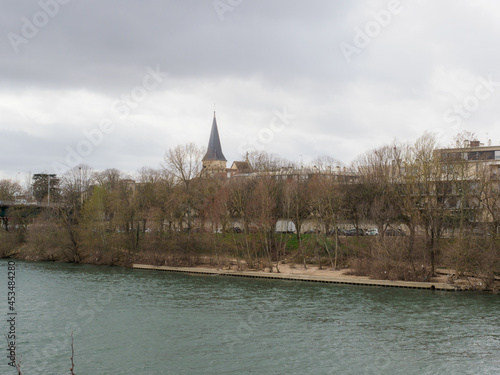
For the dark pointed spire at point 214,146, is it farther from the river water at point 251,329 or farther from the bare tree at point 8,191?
the river water at point 251,329

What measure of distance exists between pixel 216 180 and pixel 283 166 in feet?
49.3

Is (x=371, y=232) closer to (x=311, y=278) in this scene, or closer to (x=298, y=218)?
(x=298, y=218)

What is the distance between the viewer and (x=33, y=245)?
63062 millimetres

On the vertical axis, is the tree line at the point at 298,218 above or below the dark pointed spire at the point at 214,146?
below

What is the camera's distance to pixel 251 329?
1069 inches

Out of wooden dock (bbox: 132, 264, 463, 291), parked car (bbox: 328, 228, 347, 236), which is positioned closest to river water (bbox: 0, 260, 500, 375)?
wooden dock (bbox: 132, 264, 463, 291)

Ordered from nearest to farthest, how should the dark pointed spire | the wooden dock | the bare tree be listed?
the wooden dock → the bare tree → the dark pointed spire

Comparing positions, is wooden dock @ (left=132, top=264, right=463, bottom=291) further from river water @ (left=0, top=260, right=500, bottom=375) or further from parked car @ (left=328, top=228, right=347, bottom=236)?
parked car @ (left=328, top=228, right=347, bottom=236)

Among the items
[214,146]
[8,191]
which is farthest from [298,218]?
[8,191]

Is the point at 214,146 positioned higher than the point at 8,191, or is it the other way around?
the point at 214,146

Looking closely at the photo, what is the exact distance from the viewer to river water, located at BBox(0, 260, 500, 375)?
21.3 m

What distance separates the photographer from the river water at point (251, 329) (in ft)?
70.0
